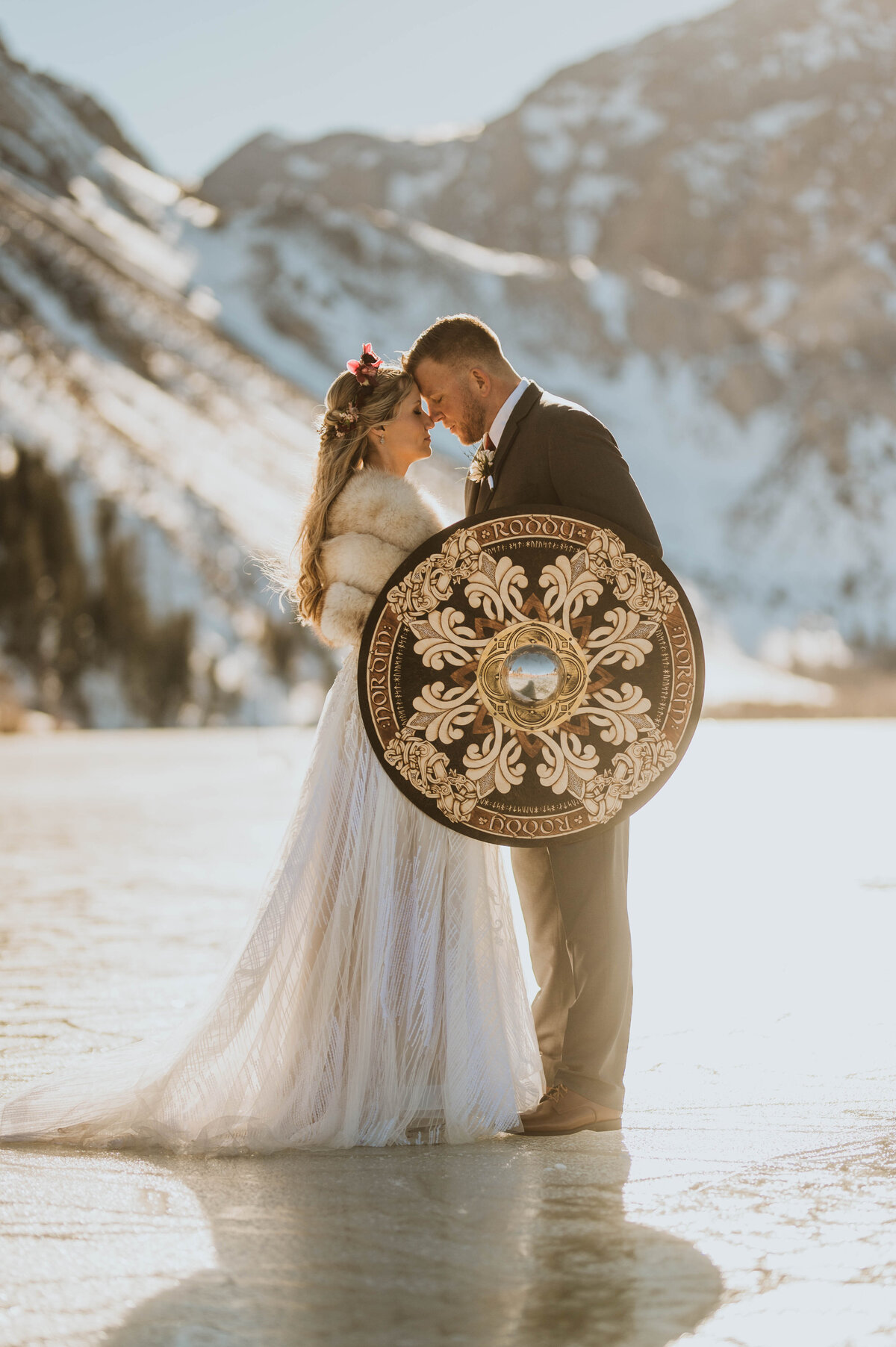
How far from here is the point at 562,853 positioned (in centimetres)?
297

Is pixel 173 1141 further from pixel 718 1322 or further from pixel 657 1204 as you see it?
pixel 718 1322

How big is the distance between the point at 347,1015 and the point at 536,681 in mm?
791

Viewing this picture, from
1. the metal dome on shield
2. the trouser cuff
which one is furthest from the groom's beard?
the trouser cuff

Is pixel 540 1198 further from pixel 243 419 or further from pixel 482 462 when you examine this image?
pixel 243 419

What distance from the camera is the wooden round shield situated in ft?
9.32

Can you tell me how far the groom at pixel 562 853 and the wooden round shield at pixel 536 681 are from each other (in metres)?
0.08

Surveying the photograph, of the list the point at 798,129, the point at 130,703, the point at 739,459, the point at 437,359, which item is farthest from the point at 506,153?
the point at 437,359

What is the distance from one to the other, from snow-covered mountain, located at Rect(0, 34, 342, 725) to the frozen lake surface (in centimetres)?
1729

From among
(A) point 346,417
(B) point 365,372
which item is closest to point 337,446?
(A) point 346,417

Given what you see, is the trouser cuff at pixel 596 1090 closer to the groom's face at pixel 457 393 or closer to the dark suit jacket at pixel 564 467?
the dark suit jacket at pixel 564 467

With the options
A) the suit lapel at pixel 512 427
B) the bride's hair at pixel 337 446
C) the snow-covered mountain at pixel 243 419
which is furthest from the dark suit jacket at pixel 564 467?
the snow-covered mountain at pixel 243 419

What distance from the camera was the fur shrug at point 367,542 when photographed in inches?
115

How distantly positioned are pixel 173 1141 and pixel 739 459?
49.1 meters

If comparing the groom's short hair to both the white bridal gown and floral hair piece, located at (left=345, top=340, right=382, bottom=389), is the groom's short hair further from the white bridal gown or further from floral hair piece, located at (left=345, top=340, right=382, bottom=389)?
the white bridal gown
